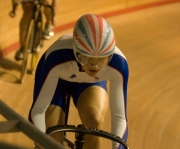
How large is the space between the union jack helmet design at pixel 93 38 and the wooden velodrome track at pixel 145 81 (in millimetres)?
1577

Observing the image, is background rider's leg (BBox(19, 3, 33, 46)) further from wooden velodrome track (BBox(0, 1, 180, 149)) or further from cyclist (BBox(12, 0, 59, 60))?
wooden velodrome track (BBox(0, 1, 180, 149))

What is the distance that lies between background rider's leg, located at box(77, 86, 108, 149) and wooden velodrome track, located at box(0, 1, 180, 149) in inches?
43.5

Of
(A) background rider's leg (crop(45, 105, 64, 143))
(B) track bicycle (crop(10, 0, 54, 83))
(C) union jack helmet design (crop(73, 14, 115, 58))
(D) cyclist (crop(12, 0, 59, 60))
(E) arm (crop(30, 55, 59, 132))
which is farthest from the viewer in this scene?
(D) cyclist (crop(12, 0, 59, 60))

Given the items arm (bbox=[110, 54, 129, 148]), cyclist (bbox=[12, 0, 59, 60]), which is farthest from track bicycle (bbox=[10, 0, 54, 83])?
arm (bbox=[110, 54, 129, 148])

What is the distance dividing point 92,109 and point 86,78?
0.20 metres

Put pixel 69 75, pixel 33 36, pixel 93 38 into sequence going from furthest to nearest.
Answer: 1. pixel 33 36
2. pixel 69 75
3. pixel 93 38

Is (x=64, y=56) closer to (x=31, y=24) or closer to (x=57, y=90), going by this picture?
(x=57, y=90)

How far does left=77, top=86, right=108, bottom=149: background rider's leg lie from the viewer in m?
2.66

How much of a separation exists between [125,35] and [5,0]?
1.70 meters

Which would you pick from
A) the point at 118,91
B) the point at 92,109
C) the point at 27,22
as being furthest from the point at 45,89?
the point at 27,22

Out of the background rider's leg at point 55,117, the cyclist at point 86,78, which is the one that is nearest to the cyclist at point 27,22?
the cyclist at point 86,78

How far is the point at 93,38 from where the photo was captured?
7.75 feet

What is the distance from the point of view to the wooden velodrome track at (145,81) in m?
4.09

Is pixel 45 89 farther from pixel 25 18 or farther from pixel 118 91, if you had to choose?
pixel 25 18
